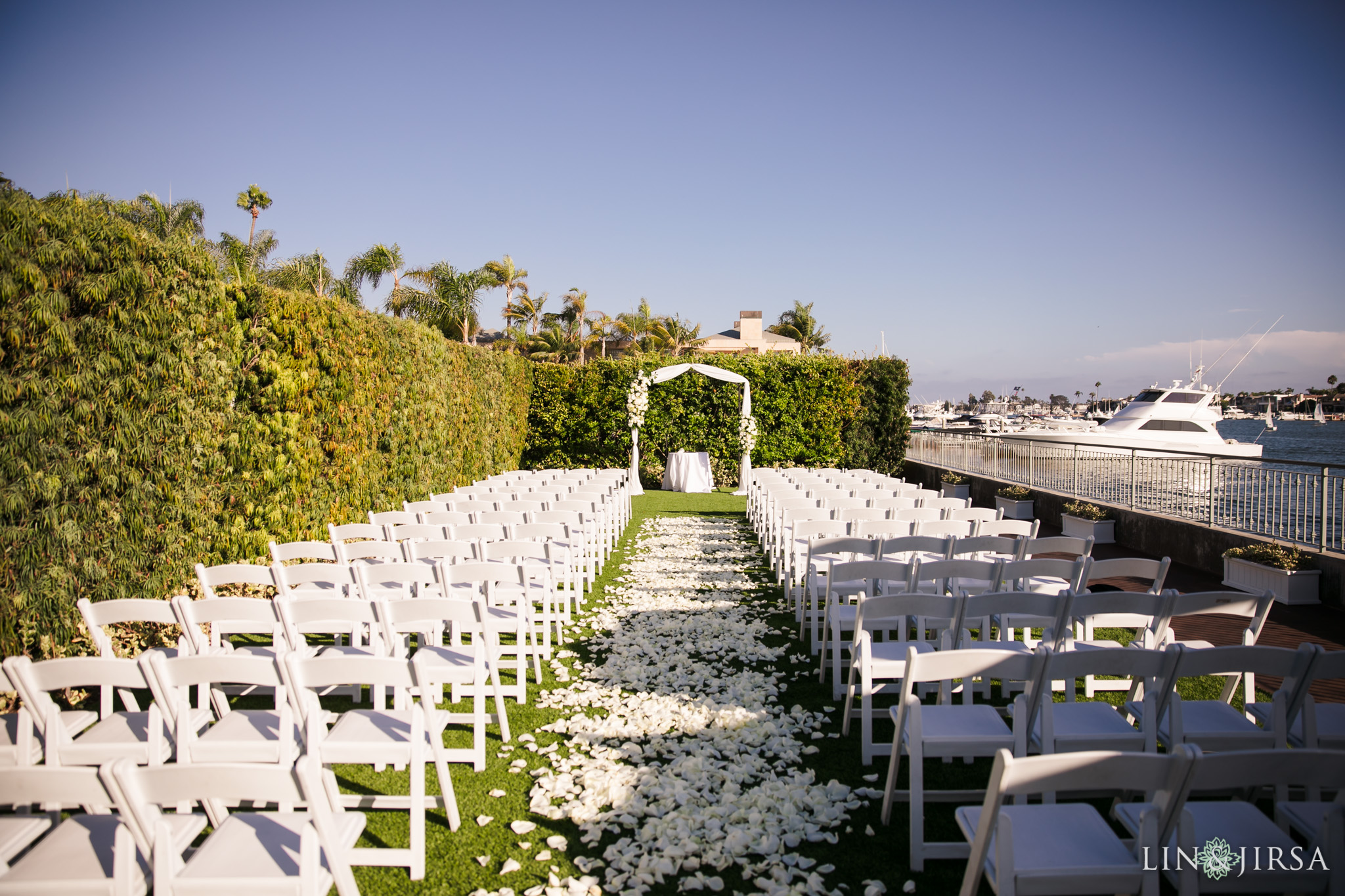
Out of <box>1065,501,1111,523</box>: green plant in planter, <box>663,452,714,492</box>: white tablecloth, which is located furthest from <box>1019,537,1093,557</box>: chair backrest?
<box>663,452,714,492</box>: white tablecloth

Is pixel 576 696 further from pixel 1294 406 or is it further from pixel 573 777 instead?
pixel 1294 406

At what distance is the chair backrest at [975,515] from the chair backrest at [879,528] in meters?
0.79

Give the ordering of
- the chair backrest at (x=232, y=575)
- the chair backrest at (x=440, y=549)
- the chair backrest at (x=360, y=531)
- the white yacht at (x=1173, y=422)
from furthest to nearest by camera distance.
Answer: the white yacht at (x=1173, y=422) → the chair backrest at (x=360, y=531) → the chair backrest at (x=440, y=549) → the chair backrest at (x=232, y=575)

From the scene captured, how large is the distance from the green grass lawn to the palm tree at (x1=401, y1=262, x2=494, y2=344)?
2572 centimetres

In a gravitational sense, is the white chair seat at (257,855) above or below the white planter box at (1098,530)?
above

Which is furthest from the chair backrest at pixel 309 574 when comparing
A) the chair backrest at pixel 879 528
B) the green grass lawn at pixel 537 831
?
the chair backrest at pixel 879 528

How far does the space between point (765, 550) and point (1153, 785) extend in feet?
23.9

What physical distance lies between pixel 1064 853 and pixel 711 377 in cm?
1616

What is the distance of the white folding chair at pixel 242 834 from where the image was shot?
181 cm

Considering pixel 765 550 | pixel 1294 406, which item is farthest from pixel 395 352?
pixel 1294 406

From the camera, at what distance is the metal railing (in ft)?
23.7

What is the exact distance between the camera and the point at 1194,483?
9.14 m

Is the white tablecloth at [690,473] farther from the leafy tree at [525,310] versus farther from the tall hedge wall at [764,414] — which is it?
the leafy tree at [525,310]

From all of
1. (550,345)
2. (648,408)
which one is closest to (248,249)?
(550,345)
